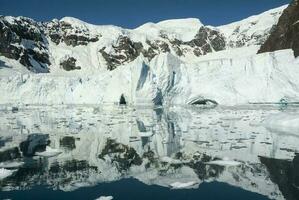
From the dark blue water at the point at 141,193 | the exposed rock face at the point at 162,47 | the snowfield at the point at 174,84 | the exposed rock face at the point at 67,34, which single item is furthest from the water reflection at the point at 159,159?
the exposed rock face at the point at 67,34

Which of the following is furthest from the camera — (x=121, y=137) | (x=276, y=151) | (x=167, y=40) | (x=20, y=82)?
(x=167, y=40)

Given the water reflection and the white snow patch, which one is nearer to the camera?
the water reflection

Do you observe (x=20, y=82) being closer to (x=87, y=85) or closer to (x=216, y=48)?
(x=87, y=85)

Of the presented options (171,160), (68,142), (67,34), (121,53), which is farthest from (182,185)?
(67,34)

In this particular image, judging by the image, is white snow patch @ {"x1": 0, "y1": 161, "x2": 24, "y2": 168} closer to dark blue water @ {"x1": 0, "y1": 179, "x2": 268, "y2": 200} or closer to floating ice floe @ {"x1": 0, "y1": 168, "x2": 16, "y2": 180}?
→ floating ice floe @ {"x1": 0, "y1": 168, "x2": 16, "y2": 180}

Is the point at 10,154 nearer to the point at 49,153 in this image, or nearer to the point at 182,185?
the point at 49,153

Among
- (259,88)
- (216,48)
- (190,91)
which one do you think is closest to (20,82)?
(190,91)

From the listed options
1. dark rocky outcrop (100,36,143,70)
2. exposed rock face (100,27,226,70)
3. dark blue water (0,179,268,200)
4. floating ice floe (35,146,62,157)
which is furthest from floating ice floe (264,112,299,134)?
dark rocky outcrop (100,36,143,70)
